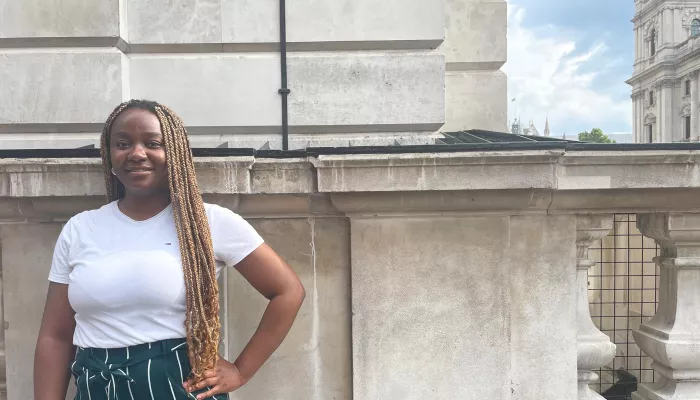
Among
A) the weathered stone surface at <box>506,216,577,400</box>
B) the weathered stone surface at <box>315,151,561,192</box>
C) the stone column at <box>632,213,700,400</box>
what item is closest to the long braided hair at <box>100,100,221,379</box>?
the weathered stone surface at <box>315,151,561,192</box>

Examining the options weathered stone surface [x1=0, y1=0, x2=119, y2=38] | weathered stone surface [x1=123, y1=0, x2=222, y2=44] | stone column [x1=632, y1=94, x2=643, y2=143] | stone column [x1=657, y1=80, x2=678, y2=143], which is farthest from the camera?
stone column [x1=632, y1=94, x2=643, y2=143]

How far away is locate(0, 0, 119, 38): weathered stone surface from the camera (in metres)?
3.52

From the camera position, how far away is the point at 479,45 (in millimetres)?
4648

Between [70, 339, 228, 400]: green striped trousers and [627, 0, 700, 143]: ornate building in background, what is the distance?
2761 inches

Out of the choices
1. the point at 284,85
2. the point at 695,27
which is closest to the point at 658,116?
the point at 695,27

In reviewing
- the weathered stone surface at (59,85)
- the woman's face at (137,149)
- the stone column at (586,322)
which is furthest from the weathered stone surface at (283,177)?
the weathered stone surface at (59,85)

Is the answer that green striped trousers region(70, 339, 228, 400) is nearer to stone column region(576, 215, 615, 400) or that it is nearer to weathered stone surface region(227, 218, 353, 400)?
weathered stone surface region(227, 218, 353, 400)

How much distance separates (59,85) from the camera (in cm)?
358

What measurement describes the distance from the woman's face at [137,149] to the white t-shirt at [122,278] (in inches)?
6.3

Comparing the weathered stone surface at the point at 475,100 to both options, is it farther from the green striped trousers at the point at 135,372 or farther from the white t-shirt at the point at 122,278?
the green striped trousers at the point at 135,372

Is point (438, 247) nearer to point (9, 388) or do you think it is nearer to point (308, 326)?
point (308, 326)

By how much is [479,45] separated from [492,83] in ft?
1.16

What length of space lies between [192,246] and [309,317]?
0.93 metres

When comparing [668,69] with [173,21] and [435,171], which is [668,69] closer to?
[173,21]
